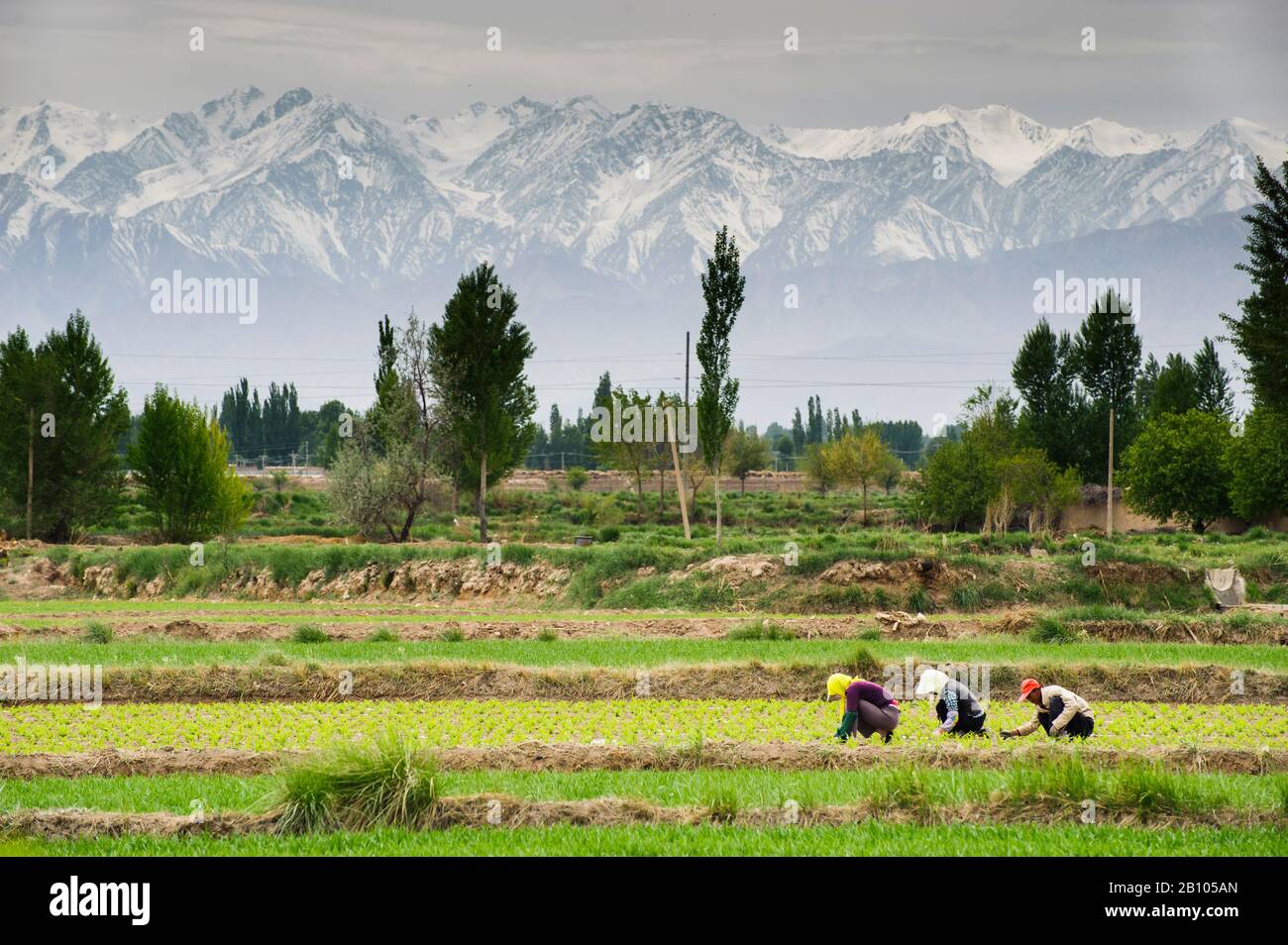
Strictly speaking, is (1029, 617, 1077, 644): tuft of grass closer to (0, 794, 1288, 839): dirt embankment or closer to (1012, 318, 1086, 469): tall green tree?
(0, 794, 1288, 839): dirt embankment

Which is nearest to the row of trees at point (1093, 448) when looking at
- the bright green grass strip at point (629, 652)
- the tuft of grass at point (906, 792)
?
the bright green grass strip at point (629, 652)

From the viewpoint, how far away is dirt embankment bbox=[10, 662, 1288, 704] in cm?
2128

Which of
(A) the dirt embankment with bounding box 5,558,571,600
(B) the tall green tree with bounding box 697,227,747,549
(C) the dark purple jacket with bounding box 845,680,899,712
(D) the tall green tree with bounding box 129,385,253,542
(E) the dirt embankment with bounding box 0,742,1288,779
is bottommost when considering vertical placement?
(A) the dirt embankment with bounding box 5,558,571,600

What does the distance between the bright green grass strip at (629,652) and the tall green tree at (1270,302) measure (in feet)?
32.0

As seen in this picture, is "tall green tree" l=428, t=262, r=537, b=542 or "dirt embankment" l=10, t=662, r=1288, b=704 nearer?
"dirt embankment" l=10, t=662, r=1288, b=704

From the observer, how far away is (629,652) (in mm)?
25500

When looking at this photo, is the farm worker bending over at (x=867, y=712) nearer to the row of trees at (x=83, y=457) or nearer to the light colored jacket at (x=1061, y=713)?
the light colored jacket at (x=1061, y=713)

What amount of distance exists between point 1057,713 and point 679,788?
584 centimetres

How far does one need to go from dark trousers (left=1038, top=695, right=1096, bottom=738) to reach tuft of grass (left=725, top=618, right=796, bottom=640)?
1231 centimetres

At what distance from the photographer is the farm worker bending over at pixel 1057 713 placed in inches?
619

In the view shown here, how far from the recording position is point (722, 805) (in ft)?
37.1

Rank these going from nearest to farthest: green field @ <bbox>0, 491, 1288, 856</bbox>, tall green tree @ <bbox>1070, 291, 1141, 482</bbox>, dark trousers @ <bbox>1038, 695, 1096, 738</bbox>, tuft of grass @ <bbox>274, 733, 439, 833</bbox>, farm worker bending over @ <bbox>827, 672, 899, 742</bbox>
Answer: green field @ <bbox>0, 491, 1288, 856</bbox> < tuft of grass @ <bbox>274, 733, 439, 833</bbox> < farm worker bending over @ <bbox>827, 672, 899, 742</bbox> < dark trousers @ <bbox>1038, 695, 1096, 738</bbox> < tall green tree @ <bbox>1070, 291, 1141, 482</bbox>

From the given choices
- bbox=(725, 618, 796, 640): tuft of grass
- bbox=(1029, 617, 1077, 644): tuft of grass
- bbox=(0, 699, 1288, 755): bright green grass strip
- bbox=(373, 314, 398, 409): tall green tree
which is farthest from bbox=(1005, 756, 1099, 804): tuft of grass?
bbox=(373, 314, 398, 409): tall green tree

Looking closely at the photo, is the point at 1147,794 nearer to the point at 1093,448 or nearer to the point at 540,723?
the point at 540,723
